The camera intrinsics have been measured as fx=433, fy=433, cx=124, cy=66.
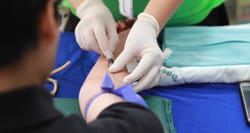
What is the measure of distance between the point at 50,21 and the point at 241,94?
662mm

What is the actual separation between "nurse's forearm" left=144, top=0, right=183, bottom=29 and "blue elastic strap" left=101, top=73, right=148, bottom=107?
0.77 feet

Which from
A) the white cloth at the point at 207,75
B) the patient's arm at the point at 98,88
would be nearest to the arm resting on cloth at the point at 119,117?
the patient's arm at the point at 98,88

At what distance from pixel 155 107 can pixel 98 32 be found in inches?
10.1

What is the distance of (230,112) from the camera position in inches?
40.1

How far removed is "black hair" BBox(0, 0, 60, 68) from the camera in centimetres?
49

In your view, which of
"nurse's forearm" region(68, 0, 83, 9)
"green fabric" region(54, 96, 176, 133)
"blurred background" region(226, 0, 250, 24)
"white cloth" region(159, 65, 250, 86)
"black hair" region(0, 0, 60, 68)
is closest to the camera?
"black hair" region(0, 0, 60, 68)

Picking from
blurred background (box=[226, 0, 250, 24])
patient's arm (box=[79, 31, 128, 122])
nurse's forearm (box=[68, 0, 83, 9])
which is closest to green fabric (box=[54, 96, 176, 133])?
patient's arm (box=[79, 31, 128, 122])

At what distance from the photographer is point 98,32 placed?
114cm

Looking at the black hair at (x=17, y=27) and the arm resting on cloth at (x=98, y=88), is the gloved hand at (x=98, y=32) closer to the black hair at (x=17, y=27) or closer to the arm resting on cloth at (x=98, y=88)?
the arm resting on cloth at (x=98, y=88)

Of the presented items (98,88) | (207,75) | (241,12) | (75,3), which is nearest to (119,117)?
(98,88)

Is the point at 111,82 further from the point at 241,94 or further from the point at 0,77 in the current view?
the point at 0,77

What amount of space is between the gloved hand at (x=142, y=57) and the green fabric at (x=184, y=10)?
0.21 m

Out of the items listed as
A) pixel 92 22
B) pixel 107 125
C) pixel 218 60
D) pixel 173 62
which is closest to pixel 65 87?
pixel 92 22

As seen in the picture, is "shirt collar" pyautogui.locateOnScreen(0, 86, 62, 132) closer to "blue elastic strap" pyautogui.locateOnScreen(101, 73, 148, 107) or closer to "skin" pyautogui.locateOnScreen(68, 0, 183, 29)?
"blue elastic strap" pyautogui.locateOnScreen(101, 73, 148, 107)
